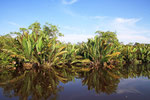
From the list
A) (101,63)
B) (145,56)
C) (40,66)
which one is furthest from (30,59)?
(145,56)

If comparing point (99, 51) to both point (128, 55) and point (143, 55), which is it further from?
Result: point (143, 55)

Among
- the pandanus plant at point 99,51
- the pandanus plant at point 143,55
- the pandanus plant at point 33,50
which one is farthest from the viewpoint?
the pandanus plant at point 143,55

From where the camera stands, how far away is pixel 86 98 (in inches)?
122

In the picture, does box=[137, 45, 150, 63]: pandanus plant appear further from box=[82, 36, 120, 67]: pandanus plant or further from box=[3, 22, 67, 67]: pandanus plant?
box=[3, 22, 67, 67]: pandanus plant

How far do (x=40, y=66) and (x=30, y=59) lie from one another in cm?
79

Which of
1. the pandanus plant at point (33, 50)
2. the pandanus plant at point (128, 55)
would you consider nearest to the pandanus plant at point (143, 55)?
the pandanus plant at point (128, 55)

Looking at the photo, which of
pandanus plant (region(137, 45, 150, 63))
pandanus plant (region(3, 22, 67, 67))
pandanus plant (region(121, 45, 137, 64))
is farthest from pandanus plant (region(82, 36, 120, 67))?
pandanus plant (region(137, 45, 150, 63))

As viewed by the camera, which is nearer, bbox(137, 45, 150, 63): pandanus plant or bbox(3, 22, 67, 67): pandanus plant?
bbox(3, 22, 67, 67): pandanus plant

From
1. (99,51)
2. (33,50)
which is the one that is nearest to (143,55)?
(99,51)

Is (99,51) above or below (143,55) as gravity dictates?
above

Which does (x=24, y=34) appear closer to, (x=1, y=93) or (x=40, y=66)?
(x=40, y=66)

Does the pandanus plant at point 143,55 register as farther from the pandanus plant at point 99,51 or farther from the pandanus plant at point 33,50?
the pandanus plant at point 33,50

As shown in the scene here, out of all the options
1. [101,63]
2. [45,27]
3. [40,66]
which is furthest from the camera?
[45,27]

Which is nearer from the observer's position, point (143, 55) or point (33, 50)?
point (33, 50)
